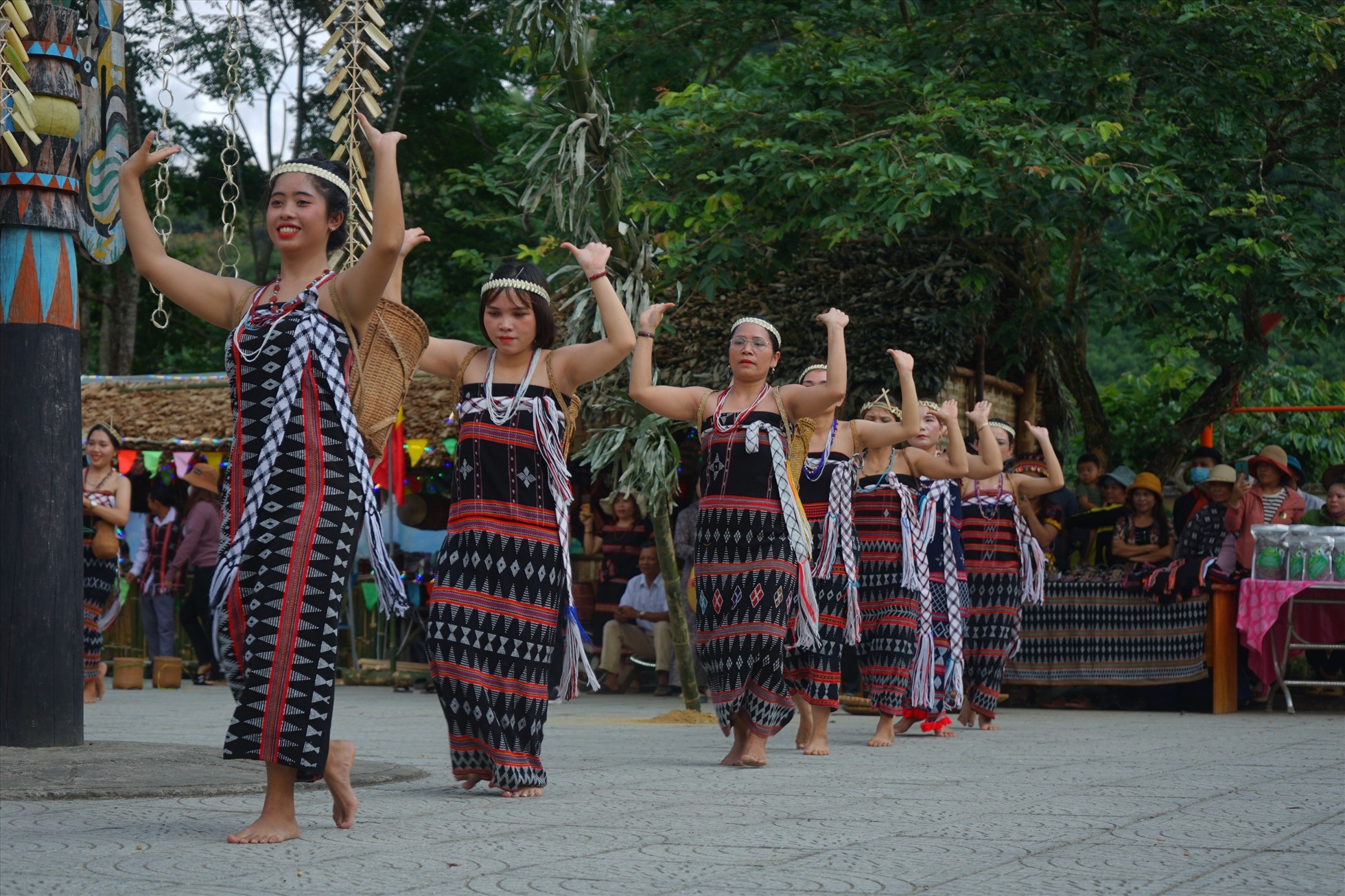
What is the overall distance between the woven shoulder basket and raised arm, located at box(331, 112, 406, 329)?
1.9 inches

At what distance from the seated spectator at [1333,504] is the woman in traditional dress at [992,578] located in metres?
2.72

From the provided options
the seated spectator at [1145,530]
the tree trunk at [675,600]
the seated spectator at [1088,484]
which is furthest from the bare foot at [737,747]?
the seated spectator at [1088,484]

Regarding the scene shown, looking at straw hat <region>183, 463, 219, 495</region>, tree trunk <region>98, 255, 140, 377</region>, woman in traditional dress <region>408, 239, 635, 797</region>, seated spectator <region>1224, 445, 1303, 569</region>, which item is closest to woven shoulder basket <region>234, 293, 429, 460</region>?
woman in traditional dress <region>408, 239, 635, 797</region>

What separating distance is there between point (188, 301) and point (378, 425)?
0.69 m

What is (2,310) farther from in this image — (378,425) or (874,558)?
(874,558)

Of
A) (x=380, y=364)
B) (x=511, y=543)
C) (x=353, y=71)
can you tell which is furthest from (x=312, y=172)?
(x=511, y=543)

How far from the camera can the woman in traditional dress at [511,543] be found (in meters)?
5.62

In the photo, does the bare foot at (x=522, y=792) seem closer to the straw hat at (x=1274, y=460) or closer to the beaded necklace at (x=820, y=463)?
the beaded necklace at (x=820, y=463)

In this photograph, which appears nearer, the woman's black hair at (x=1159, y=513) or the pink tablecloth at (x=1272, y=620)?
the pink tablecloth at (x=1272, y=620)

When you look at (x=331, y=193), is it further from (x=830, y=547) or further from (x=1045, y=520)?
(x=1045, y=520)

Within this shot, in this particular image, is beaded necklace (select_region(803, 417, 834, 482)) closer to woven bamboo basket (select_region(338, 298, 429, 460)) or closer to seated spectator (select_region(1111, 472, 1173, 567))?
woven bamboo basket (select_region(338, 298, 429, 460))

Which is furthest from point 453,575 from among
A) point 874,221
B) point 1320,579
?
point 1320,579

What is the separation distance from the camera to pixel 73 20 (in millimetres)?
7199

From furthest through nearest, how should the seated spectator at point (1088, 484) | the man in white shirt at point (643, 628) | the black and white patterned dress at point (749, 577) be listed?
the seated spectator at point (1088, 484)
the man in white shirt at point (643, 628)
the black and white patterned dress at point (749, 577)
